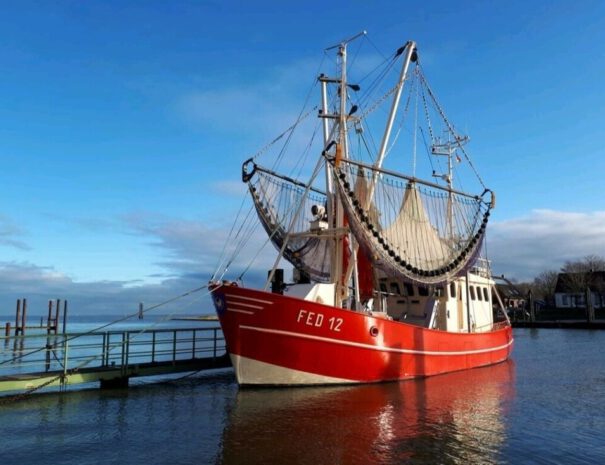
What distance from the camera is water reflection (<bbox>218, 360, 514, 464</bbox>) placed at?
39.0 ft

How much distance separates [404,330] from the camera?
2183cm

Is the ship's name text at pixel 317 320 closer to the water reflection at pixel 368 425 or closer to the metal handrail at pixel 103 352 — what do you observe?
the water reflection at pixel 368 425

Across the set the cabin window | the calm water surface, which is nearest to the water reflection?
the calm water surface

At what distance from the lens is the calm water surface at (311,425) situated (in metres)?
11.8

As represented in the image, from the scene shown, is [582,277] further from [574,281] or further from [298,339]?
[298,339]

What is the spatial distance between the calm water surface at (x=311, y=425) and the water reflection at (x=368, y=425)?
0.11ft

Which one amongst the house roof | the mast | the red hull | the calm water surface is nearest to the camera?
the calm water surface

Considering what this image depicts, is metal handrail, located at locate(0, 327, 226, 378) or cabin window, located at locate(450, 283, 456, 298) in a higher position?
cabin window, located at locate(450, 283, 456, 298)

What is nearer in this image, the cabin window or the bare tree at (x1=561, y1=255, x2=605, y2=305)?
the cabin window

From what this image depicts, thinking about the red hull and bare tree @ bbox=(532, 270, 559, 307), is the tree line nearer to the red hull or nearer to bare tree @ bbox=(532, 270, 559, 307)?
bare tree @ bbox=(532, 270, 559, 307)

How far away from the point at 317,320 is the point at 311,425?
5.28 meters

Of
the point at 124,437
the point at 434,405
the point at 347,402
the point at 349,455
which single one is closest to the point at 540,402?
the point at 434,405

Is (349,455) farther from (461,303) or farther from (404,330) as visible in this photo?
(461,303)

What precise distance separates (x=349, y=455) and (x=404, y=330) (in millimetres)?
10492
